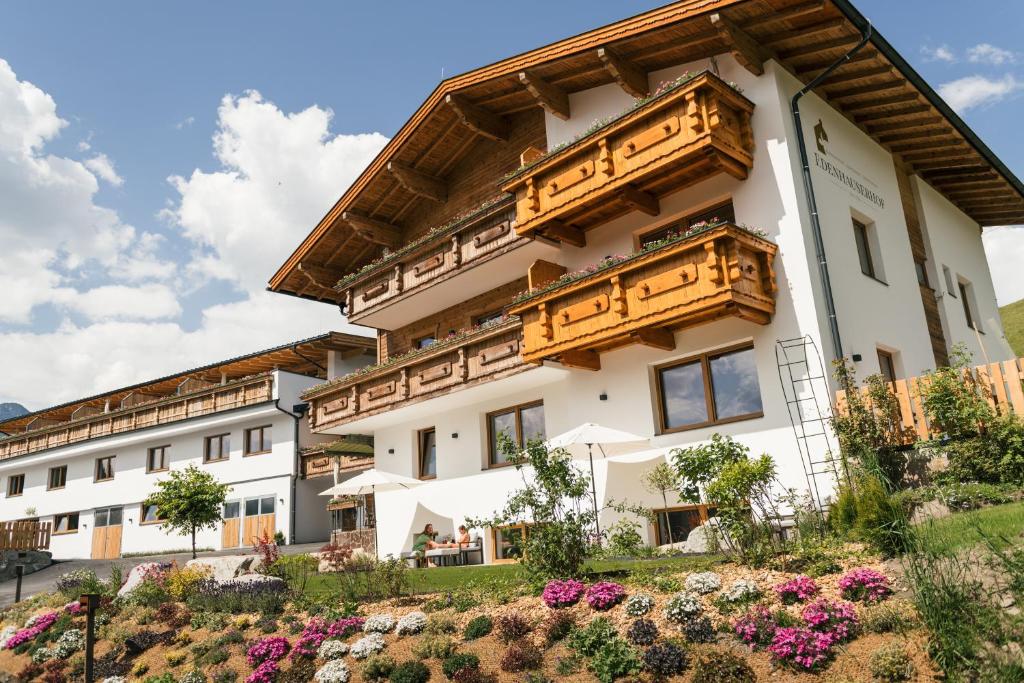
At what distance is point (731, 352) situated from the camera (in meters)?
15.8

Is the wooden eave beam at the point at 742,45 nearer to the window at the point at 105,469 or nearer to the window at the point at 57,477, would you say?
the window at the point at 105,469

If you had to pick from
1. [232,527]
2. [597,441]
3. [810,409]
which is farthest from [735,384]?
[232,527]

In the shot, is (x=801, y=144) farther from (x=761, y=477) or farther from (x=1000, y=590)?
(x=1000, y=590)

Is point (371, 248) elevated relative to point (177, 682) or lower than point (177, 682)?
elevated

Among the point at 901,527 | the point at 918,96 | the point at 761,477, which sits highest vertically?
the point at 918,96

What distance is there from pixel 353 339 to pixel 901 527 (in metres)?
27.5

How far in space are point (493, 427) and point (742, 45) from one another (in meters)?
10.9

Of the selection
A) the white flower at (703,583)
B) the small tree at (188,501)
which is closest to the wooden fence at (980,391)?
the white flower at (703,583)

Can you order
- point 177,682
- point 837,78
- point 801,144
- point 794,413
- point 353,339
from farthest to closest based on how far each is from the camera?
point 353,339 < point 837,78 < point 801,144 < point 794,413 < point 177,682

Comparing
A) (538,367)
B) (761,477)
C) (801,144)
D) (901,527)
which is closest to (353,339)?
(538,367)

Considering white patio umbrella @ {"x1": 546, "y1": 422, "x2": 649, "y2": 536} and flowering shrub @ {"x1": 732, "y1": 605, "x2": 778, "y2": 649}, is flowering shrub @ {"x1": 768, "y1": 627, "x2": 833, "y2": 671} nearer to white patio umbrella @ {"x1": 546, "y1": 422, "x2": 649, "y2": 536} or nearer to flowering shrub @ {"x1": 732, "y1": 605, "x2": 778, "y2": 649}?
flowering shrub @ {"x1": 732, "y1": 605, "x2": 778, "y2": 649}

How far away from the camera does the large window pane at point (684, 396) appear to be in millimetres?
16125

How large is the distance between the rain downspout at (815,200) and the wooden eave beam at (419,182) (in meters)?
10.7

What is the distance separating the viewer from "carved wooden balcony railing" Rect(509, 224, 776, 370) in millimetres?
13930
